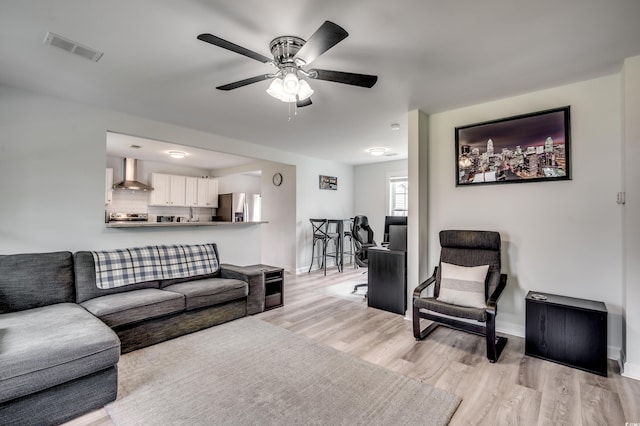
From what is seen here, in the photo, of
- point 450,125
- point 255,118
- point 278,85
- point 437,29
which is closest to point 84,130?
point 255,118

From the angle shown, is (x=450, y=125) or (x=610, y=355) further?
(x=450, y=125)

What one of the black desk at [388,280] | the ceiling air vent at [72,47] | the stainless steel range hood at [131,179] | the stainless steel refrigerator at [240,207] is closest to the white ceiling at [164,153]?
the stainless steel range hood at [131,179]

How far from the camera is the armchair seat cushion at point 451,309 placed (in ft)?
8.21

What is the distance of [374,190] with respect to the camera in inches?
275

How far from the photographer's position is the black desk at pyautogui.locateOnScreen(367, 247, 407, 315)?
3.67 m

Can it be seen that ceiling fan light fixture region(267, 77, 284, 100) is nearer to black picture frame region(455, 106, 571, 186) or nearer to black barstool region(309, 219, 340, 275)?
black picture frame region(455, 106, 571, 186)

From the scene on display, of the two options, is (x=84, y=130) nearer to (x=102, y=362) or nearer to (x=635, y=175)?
(x=102, y=362)

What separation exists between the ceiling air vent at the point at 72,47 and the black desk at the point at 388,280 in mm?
3450

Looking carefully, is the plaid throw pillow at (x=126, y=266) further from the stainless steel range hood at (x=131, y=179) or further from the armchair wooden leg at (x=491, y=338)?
the stainless steel range hood at (x=131, y=179)

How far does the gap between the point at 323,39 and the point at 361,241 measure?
3.88 metres

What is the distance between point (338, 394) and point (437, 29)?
8.30 ft

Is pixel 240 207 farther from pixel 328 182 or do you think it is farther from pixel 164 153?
pixel 328 182

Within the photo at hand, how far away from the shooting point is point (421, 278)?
3471 millimetres

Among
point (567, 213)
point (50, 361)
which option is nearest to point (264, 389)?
point (50, 361)
